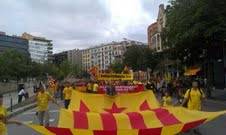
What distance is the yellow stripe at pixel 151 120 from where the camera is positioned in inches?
487

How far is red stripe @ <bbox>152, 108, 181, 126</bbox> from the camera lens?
40.5 ft

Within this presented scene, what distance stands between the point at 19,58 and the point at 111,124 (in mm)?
121755

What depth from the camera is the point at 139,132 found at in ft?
38.2

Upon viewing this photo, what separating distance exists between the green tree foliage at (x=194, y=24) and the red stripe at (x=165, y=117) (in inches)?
1262

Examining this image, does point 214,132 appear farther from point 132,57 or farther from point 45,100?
point 132,57

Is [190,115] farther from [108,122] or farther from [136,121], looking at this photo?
[108,122]

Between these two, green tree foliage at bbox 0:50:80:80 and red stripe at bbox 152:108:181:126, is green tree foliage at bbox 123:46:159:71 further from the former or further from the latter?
red stripe at bbox 152:108:181:126

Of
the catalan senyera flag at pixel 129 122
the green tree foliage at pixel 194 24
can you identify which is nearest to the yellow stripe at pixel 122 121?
the catalan senyera flag at pixel 129 122

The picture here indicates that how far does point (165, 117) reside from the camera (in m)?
12.9

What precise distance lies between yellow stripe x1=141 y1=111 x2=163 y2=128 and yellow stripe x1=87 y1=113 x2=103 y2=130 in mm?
998

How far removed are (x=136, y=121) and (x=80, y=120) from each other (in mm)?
1191

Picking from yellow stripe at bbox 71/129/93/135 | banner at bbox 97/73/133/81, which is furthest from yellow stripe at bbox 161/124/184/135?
banner at bbox 97/73/133/81

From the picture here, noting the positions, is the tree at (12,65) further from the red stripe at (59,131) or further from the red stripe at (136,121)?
the red stripe at (59,131)

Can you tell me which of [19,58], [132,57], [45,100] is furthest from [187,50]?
[19,58]
